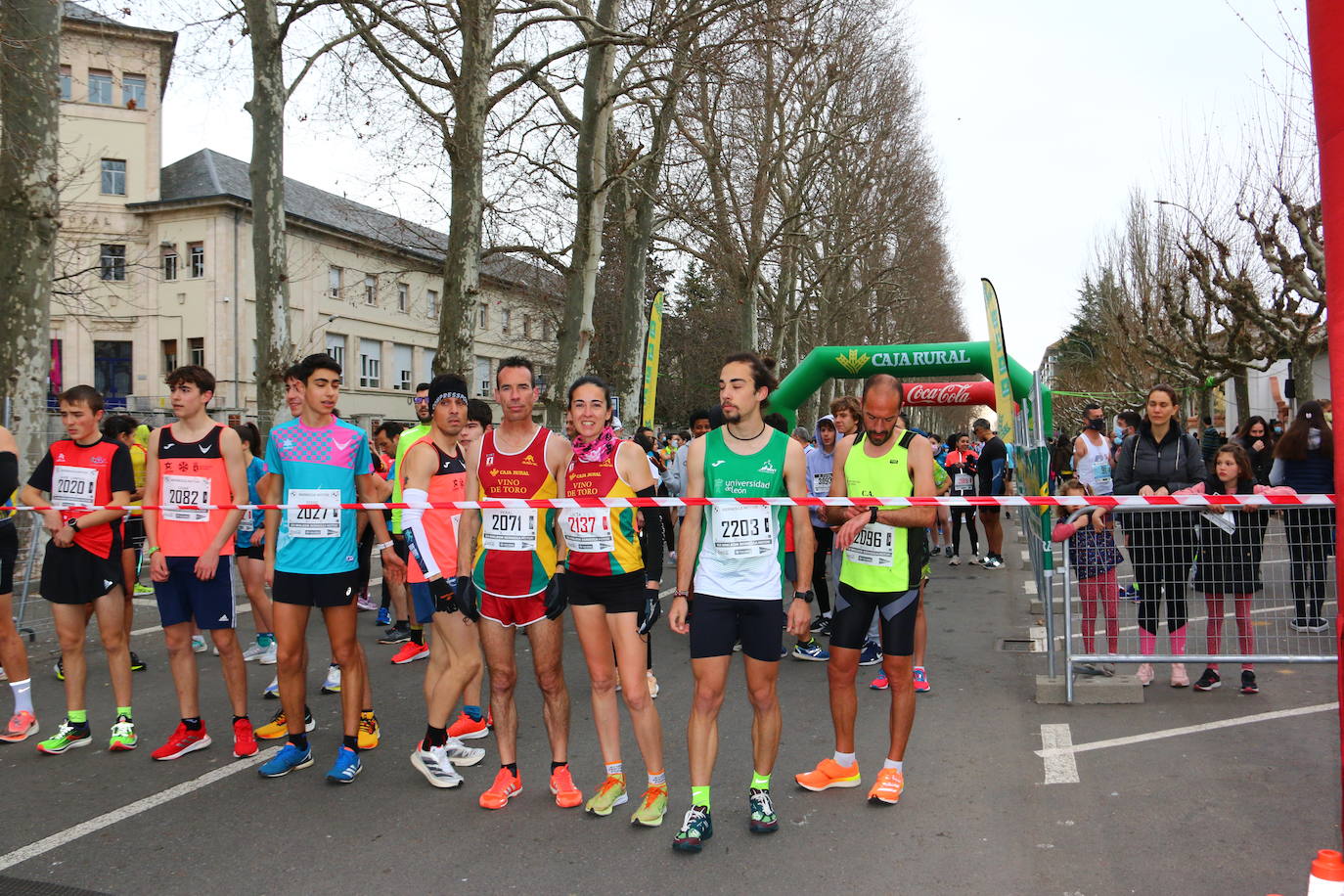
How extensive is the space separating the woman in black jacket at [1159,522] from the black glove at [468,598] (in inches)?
168

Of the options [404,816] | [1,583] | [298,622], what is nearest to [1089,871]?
[404,816]

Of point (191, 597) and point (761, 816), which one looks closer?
point (761, 816)

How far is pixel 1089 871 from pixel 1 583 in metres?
5.80

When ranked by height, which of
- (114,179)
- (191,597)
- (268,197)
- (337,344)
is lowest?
(191,597)

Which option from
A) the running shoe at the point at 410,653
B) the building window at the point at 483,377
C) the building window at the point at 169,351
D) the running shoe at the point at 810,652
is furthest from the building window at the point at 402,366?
the running shoe at the point at 810,652

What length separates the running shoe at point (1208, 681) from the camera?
6.79m

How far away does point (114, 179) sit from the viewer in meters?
43.1

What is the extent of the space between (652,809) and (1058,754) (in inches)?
92.3

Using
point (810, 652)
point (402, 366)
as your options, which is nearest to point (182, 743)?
point (810, 652)

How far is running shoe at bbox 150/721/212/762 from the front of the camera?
549cm

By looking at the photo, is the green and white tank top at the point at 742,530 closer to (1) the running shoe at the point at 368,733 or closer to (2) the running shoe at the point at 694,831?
(2) the running shoe at the point at 694,831

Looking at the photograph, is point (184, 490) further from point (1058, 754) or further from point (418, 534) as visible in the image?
point (1058, 754)

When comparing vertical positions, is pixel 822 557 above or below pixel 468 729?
above

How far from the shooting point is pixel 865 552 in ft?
15.7
